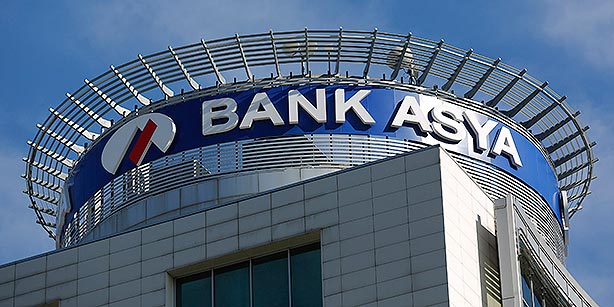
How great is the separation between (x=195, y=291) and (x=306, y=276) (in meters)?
3.79

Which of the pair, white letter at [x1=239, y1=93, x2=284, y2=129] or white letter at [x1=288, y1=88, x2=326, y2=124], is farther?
white letter at [x1=239, y1=93, x2=284, y2=129]

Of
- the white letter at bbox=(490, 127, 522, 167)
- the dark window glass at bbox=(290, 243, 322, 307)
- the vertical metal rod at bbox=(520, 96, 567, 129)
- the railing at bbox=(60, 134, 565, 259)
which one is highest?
the vertical metal rod at bbox=(520, 96, 567, 129)

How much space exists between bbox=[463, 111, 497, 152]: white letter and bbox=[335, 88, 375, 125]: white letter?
3789 millimetres

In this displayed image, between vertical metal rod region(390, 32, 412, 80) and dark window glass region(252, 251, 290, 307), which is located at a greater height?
vertical metal rod region(390, 32, 412, 80)

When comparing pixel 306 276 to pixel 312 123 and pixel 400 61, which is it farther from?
pixel 400 61

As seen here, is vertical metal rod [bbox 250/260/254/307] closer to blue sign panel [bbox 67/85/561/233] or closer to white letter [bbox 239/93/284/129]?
blue sign panel [bbox 67/85/561/233]

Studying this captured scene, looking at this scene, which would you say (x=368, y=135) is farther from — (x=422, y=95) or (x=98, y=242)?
(x=98, y=242)

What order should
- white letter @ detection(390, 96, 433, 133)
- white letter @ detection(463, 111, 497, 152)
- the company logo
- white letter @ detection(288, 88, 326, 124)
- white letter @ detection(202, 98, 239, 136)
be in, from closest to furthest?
1. white letter @ detection(288, 88, 326, 124)
2. white letter @ detection(390, 96, 433, 133)
3. white letter @ detection(202, 98, 239, 136)
4. white letter @ detection(463, 111, 497, 152)
5. the company logo

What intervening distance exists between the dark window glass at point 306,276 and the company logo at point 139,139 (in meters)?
11.8

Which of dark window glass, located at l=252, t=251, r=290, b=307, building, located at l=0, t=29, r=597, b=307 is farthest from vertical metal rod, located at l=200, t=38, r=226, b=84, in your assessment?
dark window glass, located at l=252, t=251, r=290, b=307

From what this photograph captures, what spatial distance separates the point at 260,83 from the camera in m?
55.6

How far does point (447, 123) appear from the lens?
54750mm

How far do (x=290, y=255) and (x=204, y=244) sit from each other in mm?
2753

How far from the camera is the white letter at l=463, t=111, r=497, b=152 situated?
55000 millimetres
